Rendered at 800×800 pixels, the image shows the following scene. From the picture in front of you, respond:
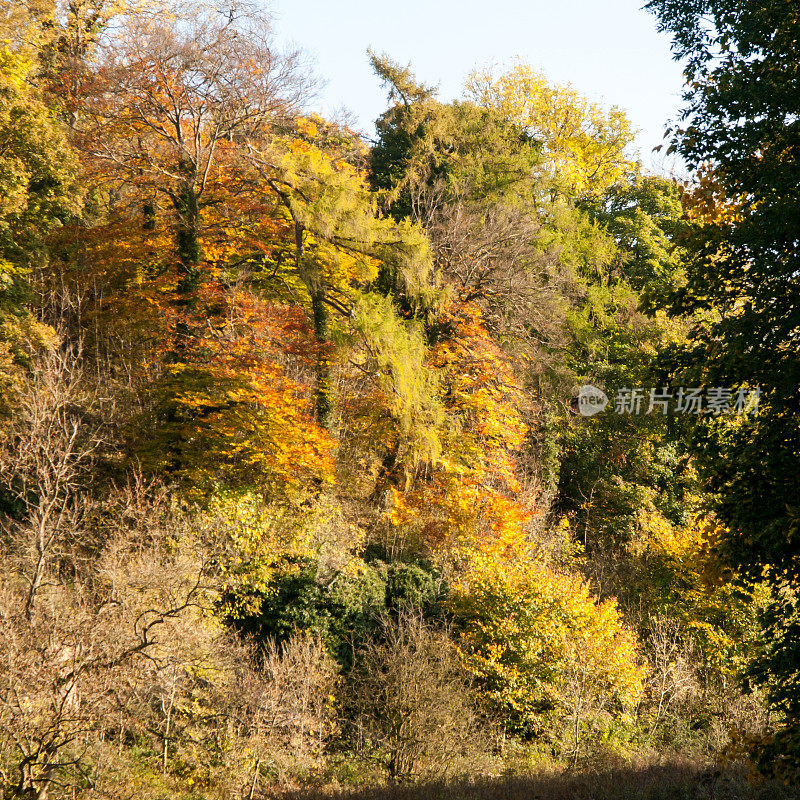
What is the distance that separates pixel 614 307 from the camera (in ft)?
85.7

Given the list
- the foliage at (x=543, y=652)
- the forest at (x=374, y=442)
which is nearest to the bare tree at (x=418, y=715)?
the forest at (x=374, y=442)

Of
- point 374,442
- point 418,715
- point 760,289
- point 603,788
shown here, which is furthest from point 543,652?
point 760,289

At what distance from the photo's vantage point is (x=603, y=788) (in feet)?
33.4

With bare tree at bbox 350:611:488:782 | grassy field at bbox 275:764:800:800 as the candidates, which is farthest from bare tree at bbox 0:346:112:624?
bare tree at bbox 350:611:488:782

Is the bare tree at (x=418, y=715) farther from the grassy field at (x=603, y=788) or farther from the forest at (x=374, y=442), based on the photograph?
the grassy field at (x=603, y=788)

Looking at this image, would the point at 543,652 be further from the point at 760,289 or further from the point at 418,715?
the point at 760,289

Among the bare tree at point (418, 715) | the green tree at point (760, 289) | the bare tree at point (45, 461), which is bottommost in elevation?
the bare tree at point (418, 715)

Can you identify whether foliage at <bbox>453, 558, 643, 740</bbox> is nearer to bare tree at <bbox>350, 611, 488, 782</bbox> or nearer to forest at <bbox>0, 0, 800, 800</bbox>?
forest at <bbox>0, 0, 800, 800</bbox>

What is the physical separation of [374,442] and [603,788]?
12.0 meters

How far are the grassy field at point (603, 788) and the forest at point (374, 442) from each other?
93 mm

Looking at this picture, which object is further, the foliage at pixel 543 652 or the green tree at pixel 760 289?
the foliage at pixel 543 652

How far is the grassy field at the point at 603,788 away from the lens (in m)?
9.49

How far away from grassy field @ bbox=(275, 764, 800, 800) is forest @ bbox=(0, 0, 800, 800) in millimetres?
93

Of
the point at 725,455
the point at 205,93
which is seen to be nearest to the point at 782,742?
the point at 725,455
